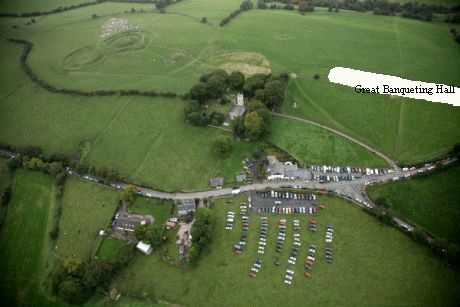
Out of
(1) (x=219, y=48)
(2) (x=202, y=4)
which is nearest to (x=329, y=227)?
(1) (x=219, y=48)

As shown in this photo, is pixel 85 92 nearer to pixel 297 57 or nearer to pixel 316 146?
pixel 297 57

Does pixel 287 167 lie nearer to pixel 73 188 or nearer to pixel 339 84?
pixel 339 84

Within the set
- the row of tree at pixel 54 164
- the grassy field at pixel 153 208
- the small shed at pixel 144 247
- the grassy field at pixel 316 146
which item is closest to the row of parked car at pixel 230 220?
the grassy field at pixel 153 208

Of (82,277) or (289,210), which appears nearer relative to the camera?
(82,277)

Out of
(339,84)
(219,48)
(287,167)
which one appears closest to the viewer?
(287,167)

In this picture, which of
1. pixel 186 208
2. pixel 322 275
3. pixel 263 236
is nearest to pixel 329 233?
pixel 322 275

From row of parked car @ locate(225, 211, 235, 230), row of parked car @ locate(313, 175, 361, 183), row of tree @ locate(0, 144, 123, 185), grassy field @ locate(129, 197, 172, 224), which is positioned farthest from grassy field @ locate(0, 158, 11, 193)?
row of parked car @ locate(313, 175, 361, 183)
